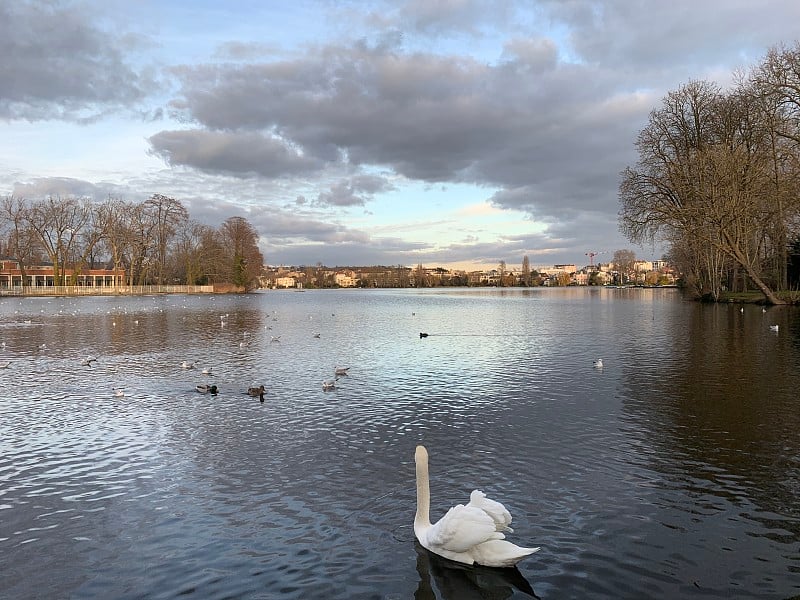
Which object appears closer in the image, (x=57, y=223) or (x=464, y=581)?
(x=464, y=581)

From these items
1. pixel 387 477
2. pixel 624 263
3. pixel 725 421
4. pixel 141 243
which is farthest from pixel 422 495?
pixel 624 263

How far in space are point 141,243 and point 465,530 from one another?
3762 inches

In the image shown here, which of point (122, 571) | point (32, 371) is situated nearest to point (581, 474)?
point (122, 571)

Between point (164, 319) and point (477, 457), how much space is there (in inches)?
1382

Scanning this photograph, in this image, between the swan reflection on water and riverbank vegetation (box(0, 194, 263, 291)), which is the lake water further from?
riverbank vegetation (box(0, 194, 263, 291))

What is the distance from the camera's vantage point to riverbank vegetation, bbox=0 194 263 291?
87312 mm

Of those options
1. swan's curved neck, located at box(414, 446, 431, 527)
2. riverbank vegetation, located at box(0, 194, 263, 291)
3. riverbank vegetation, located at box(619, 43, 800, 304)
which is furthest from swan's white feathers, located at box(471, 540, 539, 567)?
riverbank vegetation, located at box(0, 194, 263, 291)

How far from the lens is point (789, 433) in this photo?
33.8 ft

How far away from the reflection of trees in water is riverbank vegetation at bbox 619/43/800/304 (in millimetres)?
19360

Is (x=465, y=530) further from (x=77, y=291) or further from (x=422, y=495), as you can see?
(x=77, y=291)

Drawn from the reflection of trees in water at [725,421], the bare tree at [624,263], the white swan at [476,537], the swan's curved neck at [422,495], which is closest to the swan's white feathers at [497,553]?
the white swan at [476,537]

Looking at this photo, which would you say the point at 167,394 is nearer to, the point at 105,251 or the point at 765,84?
the point at 765,84

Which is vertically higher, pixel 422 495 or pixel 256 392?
pixel 422 495

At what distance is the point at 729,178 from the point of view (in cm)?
3784
